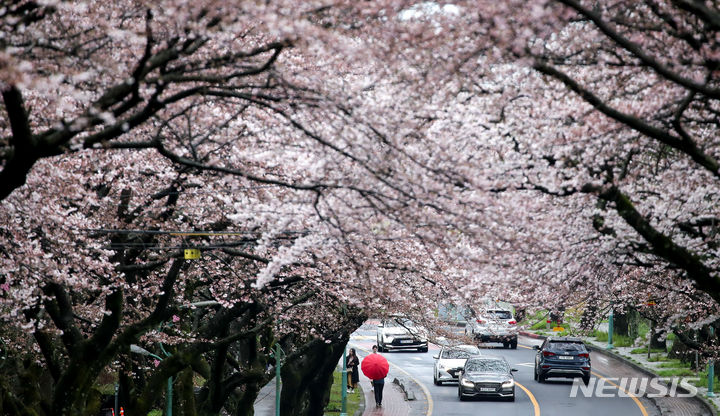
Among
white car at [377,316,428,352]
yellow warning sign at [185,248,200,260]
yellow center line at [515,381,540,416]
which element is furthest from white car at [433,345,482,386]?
yellow warning sign at [185,248,200,260]

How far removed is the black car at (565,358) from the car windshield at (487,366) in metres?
3.02

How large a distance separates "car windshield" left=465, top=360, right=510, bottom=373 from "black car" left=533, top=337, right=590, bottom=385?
3.02 m

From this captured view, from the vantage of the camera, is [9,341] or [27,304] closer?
[27,304]

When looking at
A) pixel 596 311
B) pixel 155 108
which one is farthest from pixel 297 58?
pixel 596 311

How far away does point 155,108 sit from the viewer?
646cm

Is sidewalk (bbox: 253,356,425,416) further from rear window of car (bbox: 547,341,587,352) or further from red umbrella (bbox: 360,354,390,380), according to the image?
rear window of car (bbox: 547,341,587,352)

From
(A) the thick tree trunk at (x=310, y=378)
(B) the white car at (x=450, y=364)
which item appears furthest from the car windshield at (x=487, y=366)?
(A) the thick tree trunk at (x=310, y=378)

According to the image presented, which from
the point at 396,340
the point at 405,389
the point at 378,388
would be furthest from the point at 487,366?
the point at 396,340

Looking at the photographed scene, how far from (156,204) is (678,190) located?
7.16 m

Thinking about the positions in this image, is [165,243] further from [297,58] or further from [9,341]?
[9,341]

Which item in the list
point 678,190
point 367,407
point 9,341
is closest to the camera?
point 678,190

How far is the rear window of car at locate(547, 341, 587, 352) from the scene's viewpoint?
99.6ft

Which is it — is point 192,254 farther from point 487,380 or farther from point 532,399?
point 532,399

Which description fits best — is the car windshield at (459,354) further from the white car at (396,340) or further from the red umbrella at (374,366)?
the white car at (396,340)
